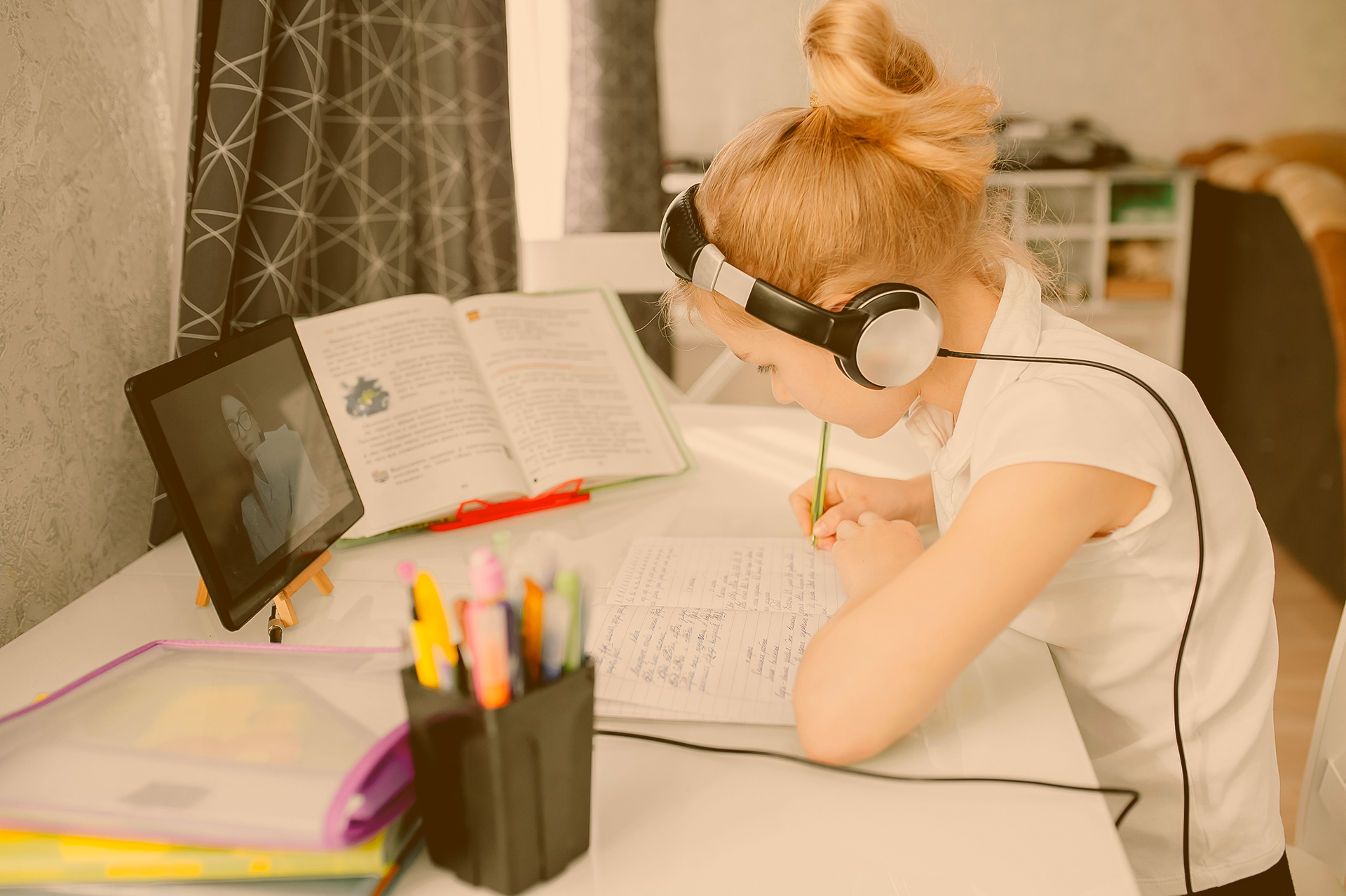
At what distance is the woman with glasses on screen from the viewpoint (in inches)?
26.5

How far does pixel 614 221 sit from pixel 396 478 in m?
1.35

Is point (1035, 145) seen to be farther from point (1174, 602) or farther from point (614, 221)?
point (1174, 602)

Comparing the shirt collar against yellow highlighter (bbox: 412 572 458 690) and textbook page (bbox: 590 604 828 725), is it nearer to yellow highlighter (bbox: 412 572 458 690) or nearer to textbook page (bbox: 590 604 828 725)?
textbook page (bbox: 590 604 828 725)

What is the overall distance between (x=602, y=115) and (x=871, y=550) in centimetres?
160

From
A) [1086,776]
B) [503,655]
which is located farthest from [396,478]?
[1086,776]

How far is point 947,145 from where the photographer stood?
61 cm

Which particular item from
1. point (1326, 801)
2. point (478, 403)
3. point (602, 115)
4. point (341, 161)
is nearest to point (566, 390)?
point (478, 403)

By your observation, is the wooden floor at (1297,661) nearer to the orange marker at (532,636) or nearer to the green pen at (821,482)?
the green pen at (821,482)

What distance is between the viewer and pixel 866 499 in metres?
0.86

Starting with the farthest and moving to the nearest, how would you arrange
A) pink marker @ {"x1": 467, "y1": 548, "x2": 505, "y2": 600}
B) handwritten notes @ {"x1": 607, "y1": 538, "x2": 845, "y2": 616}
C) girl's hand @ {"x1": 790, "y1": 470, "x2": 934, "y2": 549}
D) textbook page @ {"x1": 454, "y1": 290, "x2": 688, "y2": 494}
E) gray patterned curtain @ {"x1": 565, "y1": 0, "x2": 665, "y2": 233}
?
gray patterned curtain @ {"x1": 565, "y1": 0, "x2": 665, "y2": 233}, textbook page @ {"x1": 454, "y1": 290, "x2": 688, "y2": 494}, girl's hand @ {"x1": 790, "y1": 470, "x2": 934, "y2": 549}, handwritten notes @ {"x1": 607, "y1": 538, "x2": 845, "y2": 616}, pink marker @ {"x1": 467, "y1": 548, "x2": 505, "y2": 600}

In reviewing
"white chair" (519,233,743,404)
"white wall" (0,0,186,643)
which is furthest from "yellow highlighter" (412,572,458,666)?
"white chair" (519,233,743,404)

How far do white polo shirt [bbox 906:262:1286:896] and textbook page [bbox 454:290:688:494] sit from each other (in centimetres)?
41

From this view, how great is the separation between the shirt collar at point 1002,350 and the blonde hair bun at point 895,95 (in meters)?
0.09

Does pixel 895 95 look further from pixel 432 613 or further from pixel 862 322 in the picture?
pixel 432 613
